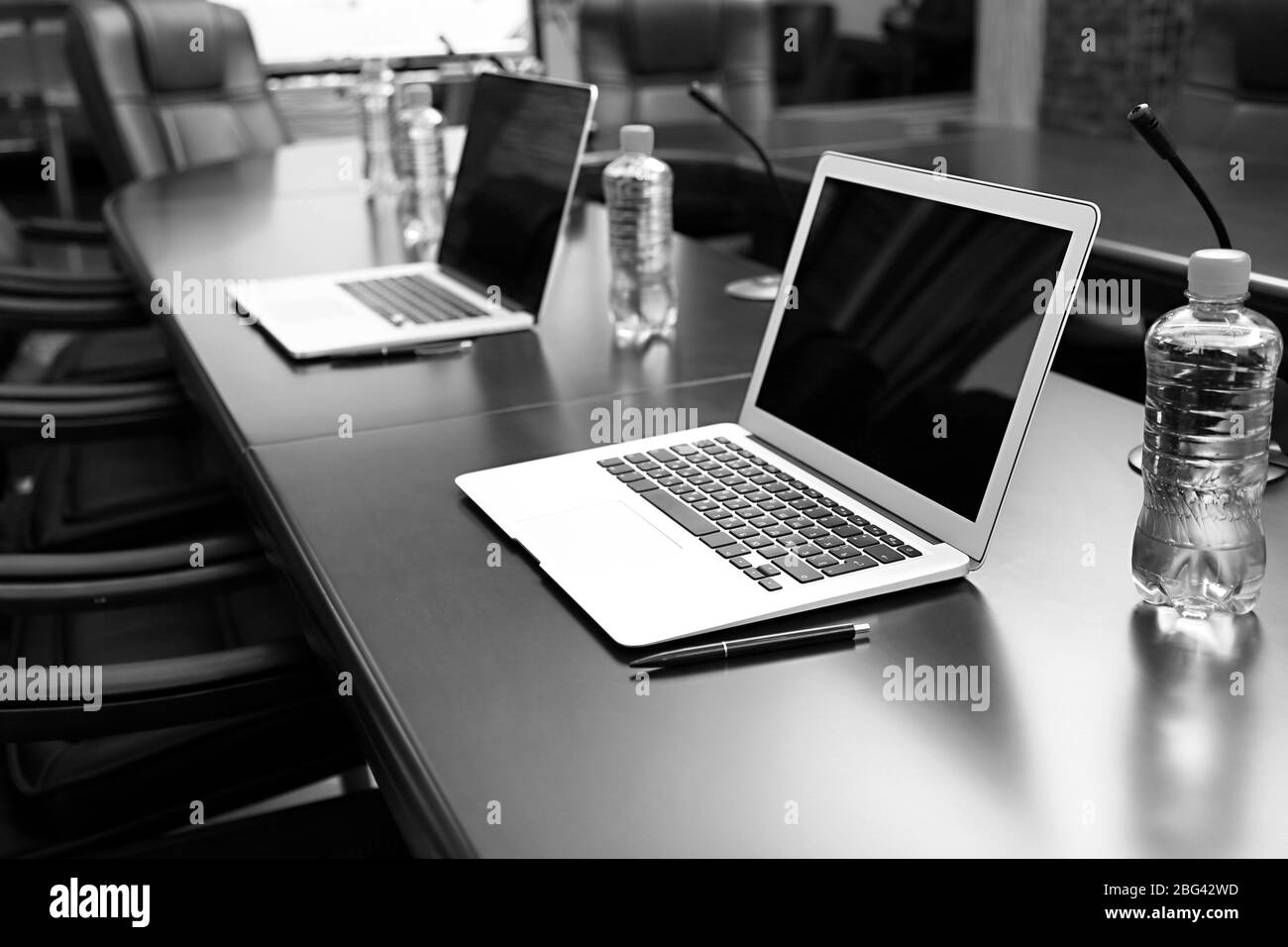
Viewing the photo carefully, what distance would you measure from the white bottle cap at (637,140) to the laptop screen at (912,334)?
38cm

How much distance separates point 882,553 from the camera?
2.86 feet

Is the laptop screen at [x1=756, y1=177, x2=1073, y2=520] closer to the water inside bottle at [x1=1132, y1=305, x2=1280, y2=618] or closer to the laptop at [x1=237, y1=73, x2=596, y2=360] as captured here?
the water inside bottle at [x1=1132, y1=305, x2=1280, y2=618]

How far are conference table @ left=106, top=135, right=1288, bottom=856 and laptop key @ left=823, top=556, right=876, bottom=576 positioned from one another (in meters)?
0.03

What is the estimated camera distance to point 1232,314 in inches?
32.3

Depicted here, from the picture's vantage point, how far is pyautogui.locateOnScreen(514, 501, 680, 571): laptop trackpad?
89 centimetres

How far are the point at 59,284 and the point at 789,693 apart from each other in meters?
1.84

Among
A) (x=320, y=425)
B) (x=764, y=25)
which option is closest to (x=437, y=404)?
(x=320, y=425)

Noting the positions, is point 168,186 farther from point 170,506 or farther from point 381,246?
point 170,506

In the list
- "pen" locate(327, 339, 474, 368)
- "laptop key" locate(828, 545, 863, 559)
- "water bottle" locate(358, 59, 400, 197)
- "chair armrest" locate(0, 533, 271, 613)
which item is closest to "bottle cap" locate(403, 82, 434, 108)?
"water bottle" locate(358, 59, 400, 197)

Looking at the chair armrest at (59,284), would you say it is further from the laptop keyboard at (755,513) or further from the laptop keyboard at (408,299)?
the laptop keyboard at (755,513)

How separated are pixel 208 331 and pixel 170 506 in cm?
22
